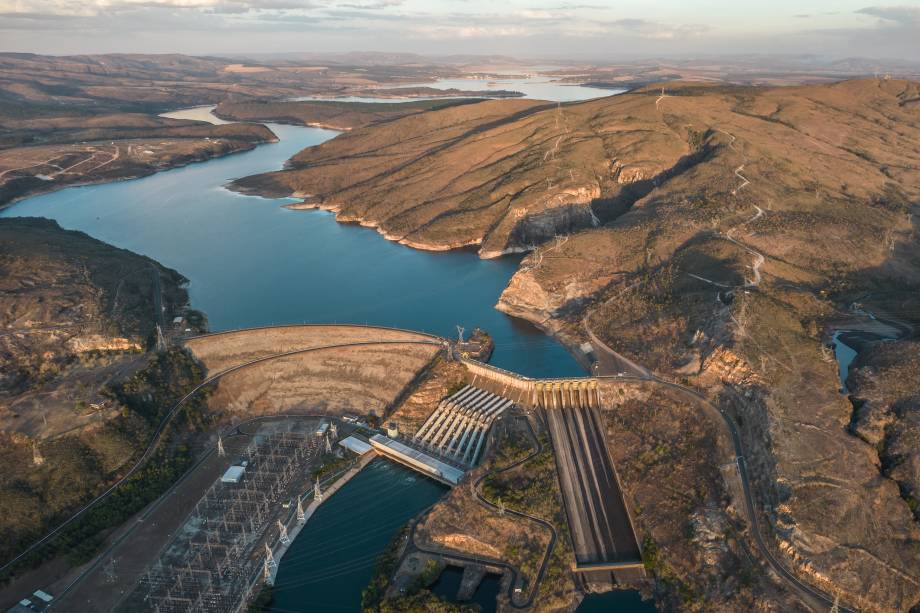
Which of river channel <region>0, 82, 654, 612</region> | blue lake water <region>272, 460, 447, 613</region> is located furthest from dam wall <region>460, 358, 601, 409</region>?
blue lake water <region>272, 460, 447, 613</region>

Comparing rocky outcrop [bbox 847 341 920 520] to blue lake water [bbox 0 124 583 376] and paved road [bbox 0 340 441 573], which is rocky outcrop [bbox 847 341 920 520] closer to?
blue lake water [bbox 0 124 583 376]

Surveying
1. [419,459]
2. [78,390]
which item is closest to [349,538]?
[419,459]

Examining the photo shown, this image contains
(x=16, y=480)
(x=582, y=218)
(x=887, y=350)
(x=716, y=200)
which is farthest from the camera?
(x=582, y=218)

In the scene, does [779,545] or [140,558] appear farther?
[140,558]

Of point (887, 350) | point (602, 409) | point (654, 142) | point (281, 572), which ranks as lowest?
point (281, 572)

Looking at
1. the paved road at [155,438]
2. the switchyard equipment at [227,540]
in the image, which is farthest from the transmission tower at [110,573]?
the paved road at [155,438]

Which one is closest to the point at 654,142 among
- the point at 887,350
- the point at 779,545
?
the point at 887,350

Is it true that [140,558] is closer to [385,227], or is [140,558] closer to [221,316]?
[221,316]
